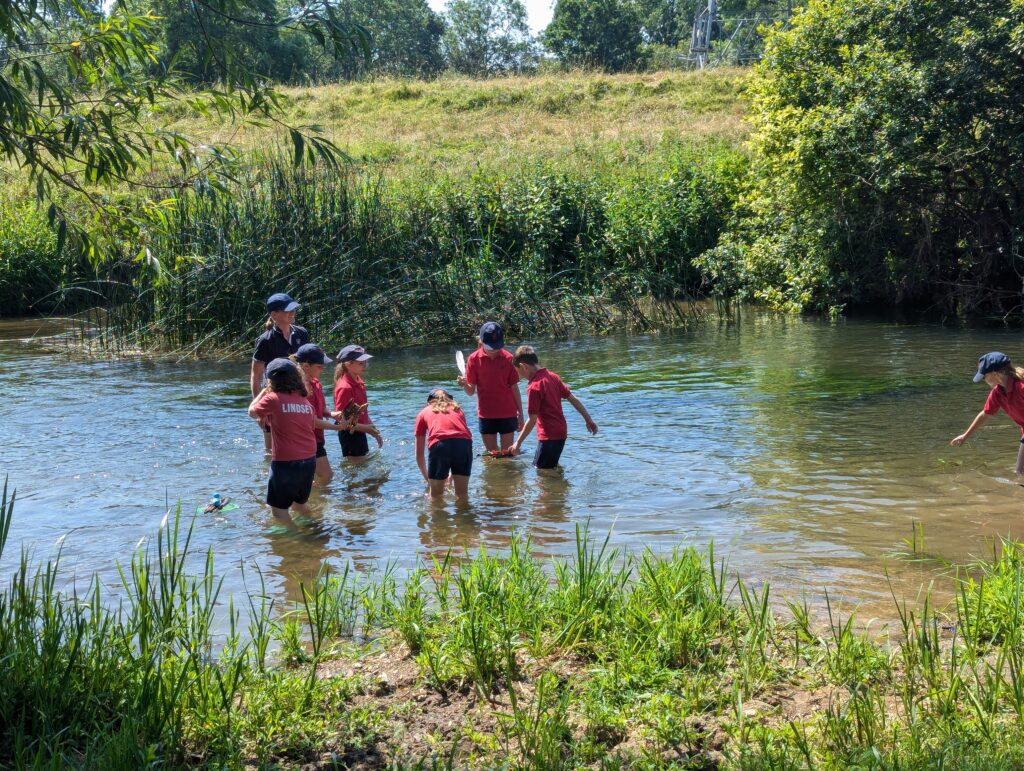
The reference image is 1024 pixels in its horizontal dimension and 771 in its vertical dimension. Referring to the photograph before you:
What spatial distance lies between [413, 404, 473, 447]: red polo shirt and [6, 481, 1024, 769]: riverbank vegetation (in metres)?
2.98

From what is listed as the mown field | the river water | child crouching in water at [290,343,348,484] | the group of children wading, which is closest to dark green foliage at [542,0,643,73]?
the mown field

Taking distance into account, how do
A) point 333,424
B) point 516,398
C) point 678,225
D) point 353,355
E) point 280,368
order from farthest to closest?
1. point 678,225
2. point 516,398
3. point 353,355
4. point 333,424
5. point 280,368

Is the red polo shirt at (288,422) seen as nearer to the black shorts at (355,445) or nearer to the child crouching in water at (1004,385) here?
the black shorts at (355,445)

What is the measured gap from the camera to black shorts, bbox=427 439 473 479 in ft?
27.8

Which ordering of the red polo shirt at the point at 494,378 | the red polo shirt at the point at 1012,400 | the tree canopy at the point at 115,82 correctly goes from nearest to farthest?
the tree canopy at the point at 115,82 → the red polo shirt at the point at 1012,400 → the red polo shirt at the point at 494,378

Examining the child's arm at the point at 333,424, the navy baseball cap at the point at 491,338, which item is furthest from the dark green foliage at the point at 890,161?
the child's arm at the point at 333,424

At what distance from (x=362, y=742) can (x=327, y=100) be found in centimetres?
4365

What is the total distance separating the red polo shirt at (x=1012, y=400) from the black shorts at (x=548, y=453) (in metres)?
3.82

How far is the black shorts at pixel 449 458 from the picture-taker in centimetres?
848

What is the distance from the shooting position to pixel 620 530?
803cm

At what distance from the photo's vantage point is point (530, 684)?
4672 mm

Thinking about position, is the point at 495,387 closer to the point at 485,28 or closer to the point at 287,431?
the point at 287,431

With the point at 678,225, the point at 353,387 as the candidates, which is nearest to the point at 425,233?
the point at 678,225

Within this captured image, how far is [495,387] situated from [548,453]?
2.88ft
